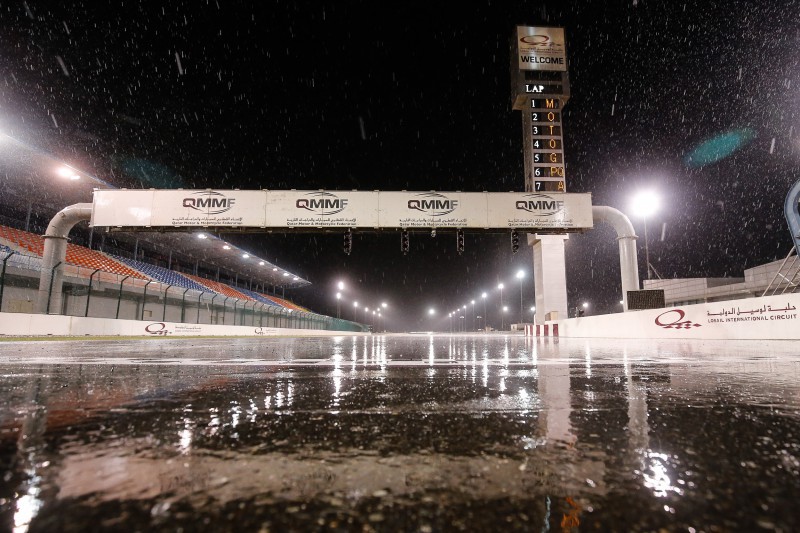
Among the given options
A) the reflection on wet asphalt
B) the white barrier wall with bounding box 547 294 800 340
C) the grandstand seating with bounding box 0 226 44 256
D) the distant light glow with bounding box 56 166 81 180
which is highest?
the distant light glow with bounding box 56 166 81 180

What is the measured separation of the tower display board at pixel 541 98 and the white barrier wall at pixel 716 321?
59.6ft

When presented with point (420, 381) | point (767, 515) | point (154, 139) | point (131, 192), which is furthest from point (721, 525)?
point (154, 139)

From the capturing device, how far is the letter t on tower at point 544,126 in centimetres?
2845

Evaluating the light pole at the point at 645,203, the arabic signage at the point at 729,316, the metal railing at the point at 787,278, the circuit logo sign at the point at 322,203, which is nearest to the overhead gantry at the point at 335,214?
the circuit logo sign at the point at 322,203

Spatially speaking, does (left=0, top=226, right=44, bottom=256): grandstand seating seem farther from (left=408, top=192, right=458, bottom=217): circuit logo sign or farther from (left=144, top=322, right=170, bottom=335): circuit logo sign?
(left=408, top=192, right=458, bottom=217): circuit logo sign

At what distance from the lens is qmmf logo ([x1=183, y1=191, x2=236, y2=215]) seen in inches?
768

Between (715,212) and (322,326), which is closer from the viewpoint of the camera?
(322,326)

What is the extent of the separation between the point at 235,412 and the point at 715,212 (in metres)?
78.8

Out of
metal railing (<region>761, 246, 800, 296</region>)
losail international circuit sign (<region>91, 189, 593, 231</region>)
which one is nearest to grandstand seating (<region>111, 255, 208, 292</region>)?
losail international circuit sign (<region>91, 189, 593, 231</region>)

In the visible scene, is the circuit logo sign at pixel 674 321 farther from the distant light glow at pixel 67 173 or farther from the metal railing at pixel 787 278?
the distant light glow at pixel 67 173

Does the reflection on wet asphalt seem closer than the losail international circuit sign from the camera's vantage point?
Yes

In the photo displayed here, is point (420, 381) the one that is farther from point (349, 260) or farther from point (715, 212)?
point (715, 212)

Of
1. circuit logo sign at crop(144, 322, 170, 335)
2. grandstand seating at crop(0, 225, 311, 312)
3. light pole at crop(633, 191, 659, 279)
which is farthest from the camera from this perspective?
grandstand seating at crop(0, 225, 311, 312)

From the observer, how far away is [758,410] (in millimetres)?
Answer: 1705
